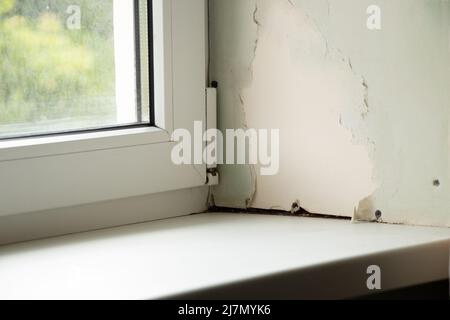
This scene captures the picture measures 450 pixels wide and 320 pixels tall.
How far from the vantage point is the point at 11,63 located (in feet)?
3.62

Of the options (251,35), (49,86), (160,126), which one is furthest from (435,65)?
(49,86)

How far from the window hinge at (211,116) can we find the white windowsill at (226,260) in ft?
0.33

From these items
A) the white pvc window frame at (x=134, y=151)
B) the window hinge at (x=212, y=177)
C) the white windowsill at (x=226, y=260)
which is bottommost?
the white windowsill at (x=226, y=260)

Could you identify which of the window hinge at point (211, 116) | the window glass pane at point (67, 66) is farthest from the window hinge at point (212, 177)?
the window glass pane at point (67, 66)

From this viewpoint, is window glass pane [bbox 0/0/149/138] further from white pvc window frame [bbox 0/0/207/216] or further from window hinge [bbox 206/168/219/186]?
window hinge [bbox 206/168/219/186]

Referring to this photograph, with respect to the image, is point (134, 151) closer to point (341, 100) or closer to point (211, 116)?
point (211, 116)

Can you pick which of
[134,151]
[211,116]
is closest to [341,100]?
[211,116]

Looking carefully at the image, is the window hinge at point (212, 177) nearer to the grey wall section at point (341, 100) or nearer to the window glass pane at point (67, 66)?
the grey wall section at point (341, 100)

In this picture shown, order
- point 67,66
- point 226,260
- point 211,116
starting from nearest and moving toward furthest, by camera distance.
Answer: point 226,260 < point 67,66 < point 211,116

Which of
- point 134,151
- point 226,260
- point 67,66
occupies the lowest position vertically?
point 226,260

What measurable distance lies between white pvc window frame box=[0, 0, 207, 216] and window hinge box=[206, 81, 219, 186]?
0.01 meters

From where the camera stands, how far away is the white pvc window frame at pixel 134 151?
109cm

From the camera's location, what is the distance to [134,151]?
120 cm

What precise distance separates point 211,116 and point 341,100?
8.9 inches
